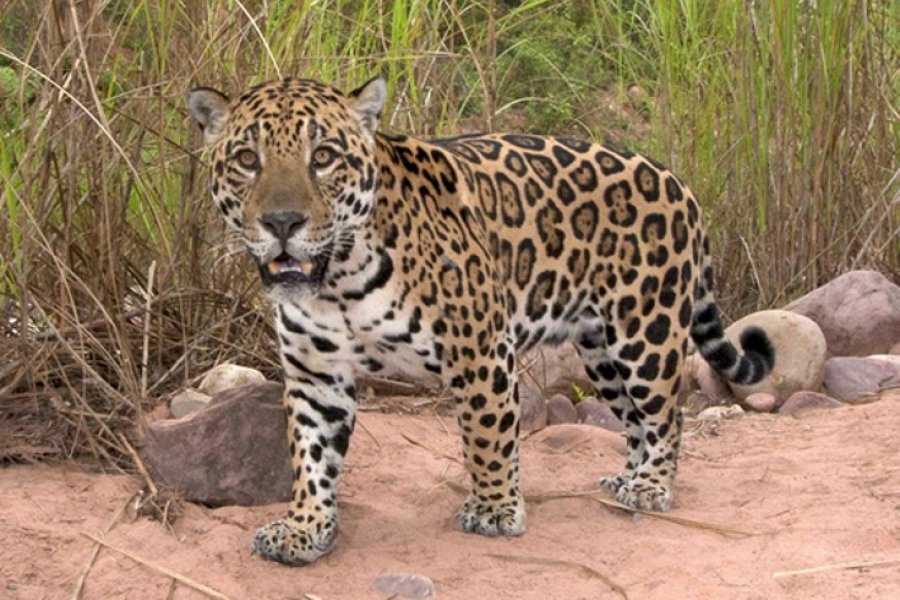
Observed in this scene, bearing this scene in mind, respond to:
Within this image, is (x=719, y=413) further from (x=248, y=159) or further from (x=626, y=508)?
(x=248, y=159)

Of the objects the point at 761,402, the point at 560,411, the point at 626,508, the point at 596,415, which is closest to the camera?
the point at 626,508

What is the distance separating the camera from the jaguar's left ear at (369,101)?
5.18 m

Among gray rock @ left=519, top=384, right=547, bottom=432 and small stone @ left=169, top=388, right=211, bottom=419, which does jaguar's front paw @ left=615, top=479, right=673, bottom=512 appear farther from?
small stone @ left=169, top=388, right=211, bottom=419

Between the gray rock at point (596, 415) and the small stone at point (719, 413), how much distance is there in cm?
40

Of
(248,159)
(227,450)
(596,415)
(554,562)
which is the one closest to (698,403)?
(596,415)

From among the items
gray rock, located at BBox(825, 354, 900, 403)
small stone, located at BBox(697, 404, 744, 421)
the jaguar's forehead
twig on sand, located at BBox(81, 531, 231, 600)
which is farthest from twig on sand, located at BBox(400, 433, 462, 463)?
gray rock, located at BBox(825, 354, 900, 403)

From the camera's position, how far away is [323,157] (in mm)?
5008

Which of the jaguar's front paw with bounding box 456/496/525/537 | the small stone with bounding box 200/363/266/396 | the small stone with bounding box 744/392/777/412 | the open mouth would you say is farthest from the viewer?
the small stone with bounding box 744/392/777/412

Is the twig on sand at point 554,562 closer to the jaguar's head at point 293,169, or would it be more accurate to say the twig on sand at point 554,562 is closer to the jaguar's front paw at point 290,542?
the jaguar's front paw at point 290,542

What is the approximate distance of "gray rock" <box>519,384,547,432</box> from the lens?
7.16 metres

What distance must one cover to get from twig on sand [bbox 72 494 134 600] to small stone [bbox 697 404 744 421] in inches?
117

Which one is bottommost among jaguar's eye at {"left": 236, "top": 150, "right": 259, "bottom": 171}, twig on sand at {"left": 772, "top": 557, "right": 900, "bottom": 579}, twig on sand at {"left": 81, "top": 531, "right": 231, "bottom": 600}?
twig on sand at {"left": 81, "top": 531, "right": 231, "bottom": 600}

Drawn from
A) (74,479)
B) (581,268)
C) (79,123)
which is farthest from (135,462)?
(581,268)

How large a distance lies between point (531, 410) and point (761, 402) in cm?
119
